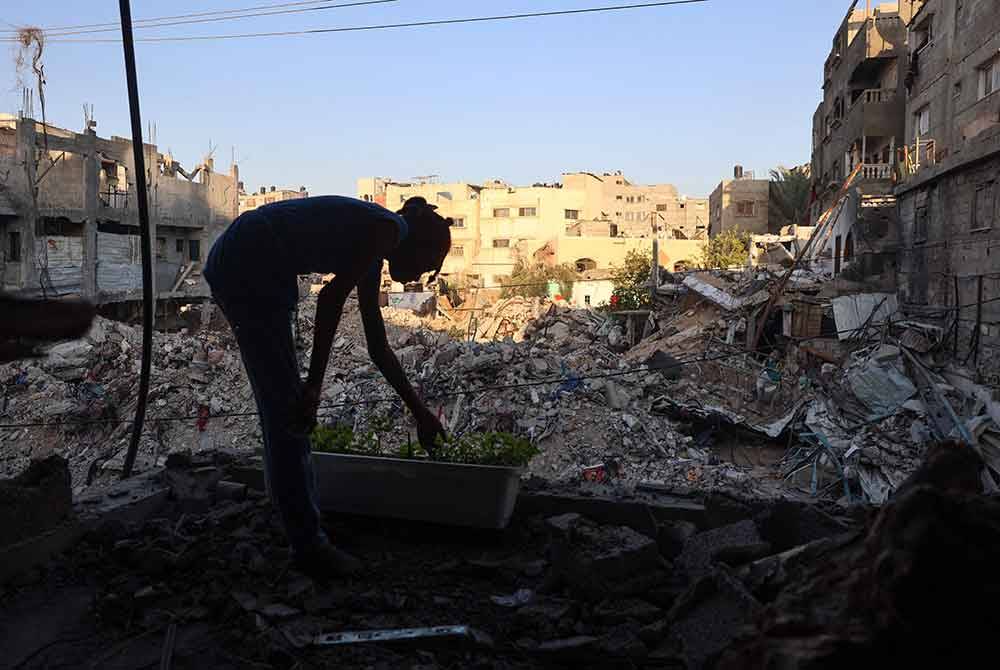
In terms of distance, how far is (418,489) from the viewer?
3.13m

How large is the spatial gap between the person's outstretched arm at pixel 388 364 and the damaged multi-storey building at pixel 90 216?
19998mm

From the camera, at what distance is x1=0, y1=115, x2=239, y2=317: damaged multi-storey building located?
21922mm

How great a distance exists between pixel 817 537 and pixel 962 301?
13.4m

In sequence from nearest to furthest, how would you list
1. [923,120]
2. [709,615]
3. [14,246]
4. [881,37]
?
[709,615]
[923,120]
[14,246]
[881,37]

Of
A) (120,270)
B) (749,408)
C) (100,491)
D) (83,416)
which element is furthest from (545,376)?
(120,270)

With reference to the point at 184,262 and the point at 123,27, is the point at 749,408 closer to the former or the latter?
the point at 123,27

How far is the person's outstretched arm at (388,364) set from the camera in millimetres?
3166

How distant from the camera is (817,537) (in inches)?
108

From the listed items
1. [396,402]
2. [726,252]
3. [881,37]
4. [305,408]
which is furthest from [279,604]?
[726,252]

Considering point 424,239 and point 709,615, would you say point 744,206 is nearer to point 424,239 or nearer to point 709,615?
point 424,239

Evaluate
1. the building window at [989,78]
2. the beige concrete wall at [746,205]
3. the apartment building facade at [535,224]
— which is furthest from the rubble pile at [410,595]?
the beige concrete wall at [746,205]

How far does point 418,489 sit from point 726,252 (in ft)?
98.1

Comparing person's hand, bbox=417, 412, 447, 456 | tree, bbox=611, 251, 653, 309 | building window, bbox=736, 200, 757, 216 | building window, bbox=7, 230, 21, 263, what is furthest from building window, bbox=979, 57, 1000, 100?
building window, bbox=7, 230, 21, 263

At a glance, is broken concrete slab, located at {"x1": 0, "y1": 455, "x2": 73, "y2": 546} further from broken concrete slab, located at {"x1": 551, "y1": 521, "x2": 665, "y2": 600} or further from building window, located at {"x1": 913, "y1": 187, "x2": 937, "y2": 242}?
building window, located at {"x1": 913, "y1": 187, "x2": 937, "y2": 242}
